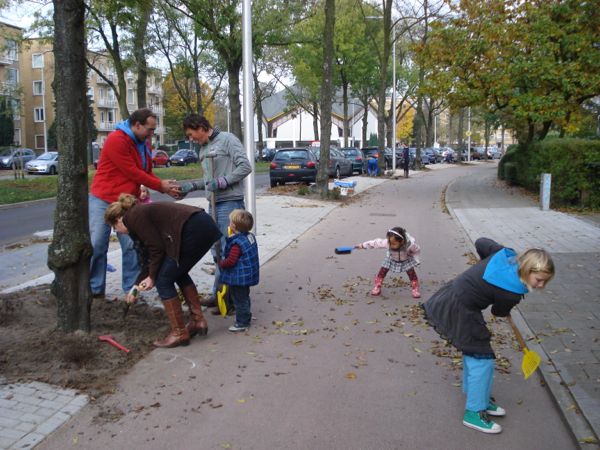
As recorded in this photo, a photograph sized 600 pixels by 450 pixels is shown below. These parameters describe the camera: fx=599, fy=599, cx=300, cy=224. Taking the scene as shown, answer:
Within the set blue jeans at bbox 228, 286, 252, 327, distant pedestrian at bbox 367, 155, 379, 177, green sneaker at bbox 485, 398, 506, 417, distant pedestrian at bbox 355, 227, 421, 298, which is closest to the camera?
green sneaker at bbox 485, 398, 506, 417

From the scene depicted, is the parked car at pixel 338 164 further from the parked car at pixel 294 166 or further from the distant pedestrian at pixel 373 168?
the parked car at pixel 294 166

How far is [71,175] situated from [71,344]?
135 cm

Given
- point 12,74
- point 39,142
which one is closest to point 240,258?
point 12,74

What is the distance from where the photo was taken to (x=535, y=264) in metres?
3.29

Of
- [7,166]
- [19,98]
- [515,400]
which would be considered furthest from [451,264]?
[7,166]

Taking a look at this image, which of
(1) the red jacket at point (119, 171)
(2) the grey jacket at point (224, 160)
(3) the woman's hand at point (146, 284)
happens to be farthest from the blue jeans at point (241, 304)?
(1) the red jacket at point (119, 171)

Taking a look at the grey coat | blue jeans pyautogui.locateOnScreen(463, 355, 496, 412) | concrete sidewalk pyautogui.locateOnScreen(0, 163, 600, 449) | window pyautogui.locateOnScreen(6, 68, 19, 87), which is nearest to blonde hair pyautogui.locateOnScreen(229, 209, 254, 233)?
concrete sidewalk pyautogui.locateOnScreen(0, 163, 600, 449)

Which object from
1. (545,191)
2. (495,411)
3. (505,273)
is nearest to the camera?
(505,273)

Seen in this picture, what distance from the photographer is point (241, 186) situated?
20.9ft

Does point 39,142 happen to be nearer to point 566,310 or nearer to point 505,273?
point 566,310

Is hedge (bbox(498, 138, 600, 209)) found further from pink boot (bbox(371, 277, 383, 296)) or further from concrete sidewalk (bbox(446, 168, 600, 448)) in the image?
pink boot (bbox(371, 277, 383, 296))

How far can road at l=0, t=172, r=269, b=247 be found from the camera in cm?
1200

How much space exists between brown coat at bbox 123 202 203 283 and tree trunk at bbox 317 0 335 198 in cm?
1441

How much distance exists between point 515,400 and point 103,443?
2734mm
